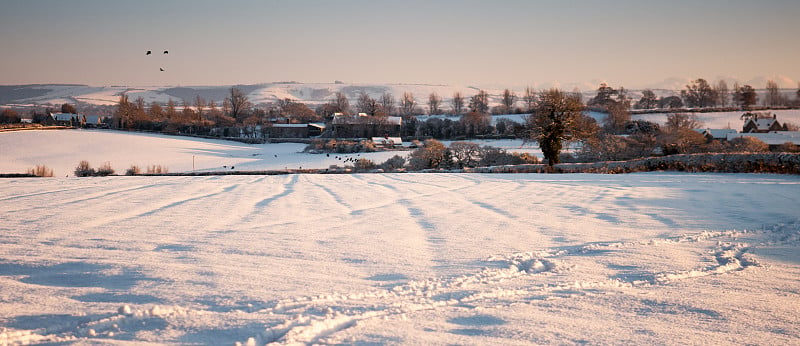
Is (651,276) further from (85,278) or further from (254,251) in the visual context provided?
(85,278)

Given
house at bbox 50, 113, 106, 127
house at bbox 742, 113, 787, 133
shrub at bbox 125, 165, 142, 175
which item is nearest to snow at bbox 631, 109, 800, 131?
house at bbox 742, 113, 787, 133

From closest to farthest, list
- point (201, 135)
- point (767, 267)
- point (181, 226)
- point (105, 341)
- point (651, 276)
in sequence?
1. point (105, 341)
2. point (651, 276)
3. point (767, 267)
4. point (181, 226)
5. point (201, 135)

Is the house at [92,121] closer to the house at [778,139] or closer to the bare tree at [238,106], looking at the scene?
the bare tree at [238,106]

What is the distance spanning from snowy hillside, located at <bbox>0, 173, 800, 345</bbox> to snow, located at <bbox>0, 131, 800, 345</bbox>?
0.02 m

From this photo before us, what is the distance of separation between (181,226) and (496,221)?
4797mm

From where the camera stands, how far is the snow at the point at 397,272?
11.6 ft

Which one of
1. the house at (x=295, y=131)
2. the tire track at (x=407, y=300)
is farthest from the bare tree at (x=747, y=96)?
the tire track at (x=407, y=300)

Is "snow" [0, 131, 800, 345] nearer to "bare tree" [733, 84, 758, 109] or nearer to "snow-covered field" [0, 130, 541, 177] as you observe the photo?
"snow-covered field" [0, 130, 541, 177]

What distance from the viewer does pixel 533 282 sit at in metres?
4.71

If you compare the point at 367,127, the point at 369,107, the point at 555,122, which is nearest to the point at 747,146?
the point at 555,122

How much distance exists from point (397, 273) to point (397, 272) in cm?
4

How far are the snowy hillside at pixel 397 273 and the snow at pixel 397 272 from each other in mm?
21

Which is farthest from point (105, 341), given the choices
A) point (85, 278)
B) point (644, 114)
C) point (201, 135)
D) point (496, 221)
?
point (644, 114)

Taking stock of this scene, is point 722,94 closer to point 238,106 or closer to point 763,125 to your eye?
point 763,125
